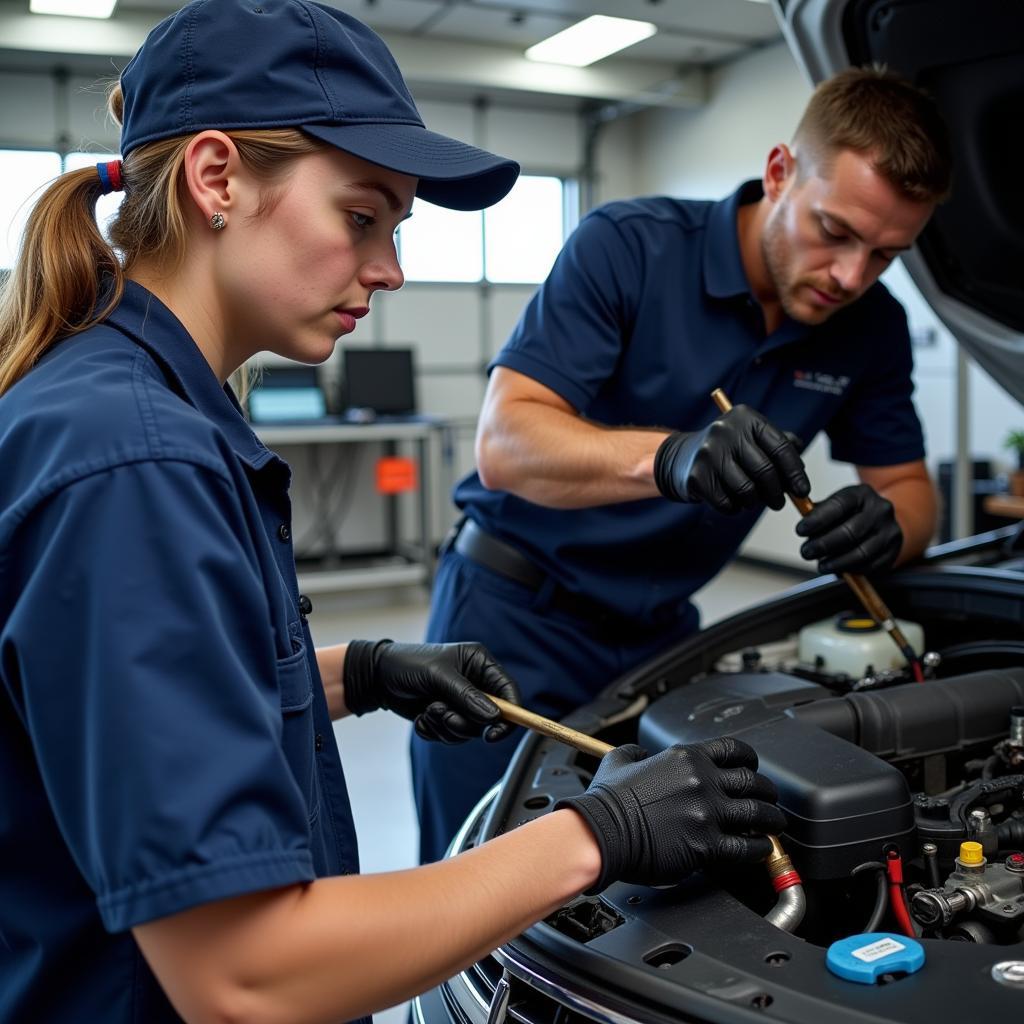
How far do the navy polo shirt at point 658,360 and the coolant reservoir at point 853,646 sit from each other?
0.26 meters

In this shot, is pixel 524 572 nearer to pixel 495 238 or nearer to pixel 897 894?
pixel 897 894

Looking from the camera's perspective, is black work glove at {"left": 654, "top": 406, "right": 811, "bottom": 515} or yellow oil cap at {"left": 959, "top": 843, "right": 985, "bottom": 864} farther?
black work glove at {"left": 654, "top": 406, "right": 811, "bottom": 515}

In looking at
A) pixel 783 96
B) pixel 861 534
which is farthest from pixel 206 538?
pixel 783 96

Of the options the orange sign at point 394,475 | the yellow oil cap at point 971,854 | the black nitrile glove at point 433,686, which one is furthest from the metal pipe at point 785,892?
the orange sign at point 394,475

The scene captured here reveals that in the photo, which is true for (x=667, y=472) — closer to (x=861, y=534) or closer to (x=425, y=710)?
(x=861, y=534)

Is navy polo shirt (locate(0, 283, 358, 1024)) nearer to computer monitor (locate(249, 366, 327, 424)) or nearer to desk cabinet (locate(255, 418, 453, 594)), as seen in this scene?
desk cabinet (locate(255, 418, 453, 594))

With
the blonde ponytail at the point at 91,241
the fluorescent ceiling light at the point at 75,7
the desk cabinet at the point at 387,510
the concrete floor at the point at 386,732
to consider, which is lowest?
the concrete floor at the point at 386,732

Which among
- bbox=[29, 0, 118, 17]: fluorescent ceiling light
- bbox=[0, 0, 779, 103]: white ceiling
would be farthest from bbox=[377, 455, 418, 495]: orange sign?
bbox=[29, 0, 118, 17]: fluorescent ceiling light

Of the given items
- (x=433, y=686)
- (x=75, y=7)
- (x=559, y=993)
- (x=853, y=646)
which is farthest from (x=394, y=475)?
(x=559, y=993)

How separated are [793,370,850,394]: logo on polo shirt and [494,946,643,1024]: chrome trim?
116cm

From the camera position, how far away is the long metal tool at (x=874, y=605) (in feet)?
4.72

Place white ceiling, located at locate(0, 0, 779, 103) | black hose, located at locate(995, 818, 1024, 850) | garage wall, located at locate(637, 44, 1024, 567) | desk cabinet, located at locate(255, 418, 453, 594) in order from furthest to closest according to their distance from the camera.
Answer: desk cabinet, located at locate(255, 418, 453, 594), garage wall, located at locate(637, 44, 1024, 567), white ceiling, located at locate(0, 0, 779, 103), black hose, located at locate(995, 818, 1024, 850)

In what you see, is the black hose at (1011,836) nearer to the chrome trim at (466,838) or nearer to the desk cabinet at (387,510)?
the chrome trim at (466,838)

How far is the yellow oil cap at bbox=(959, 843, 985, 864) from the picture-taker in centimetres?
94
